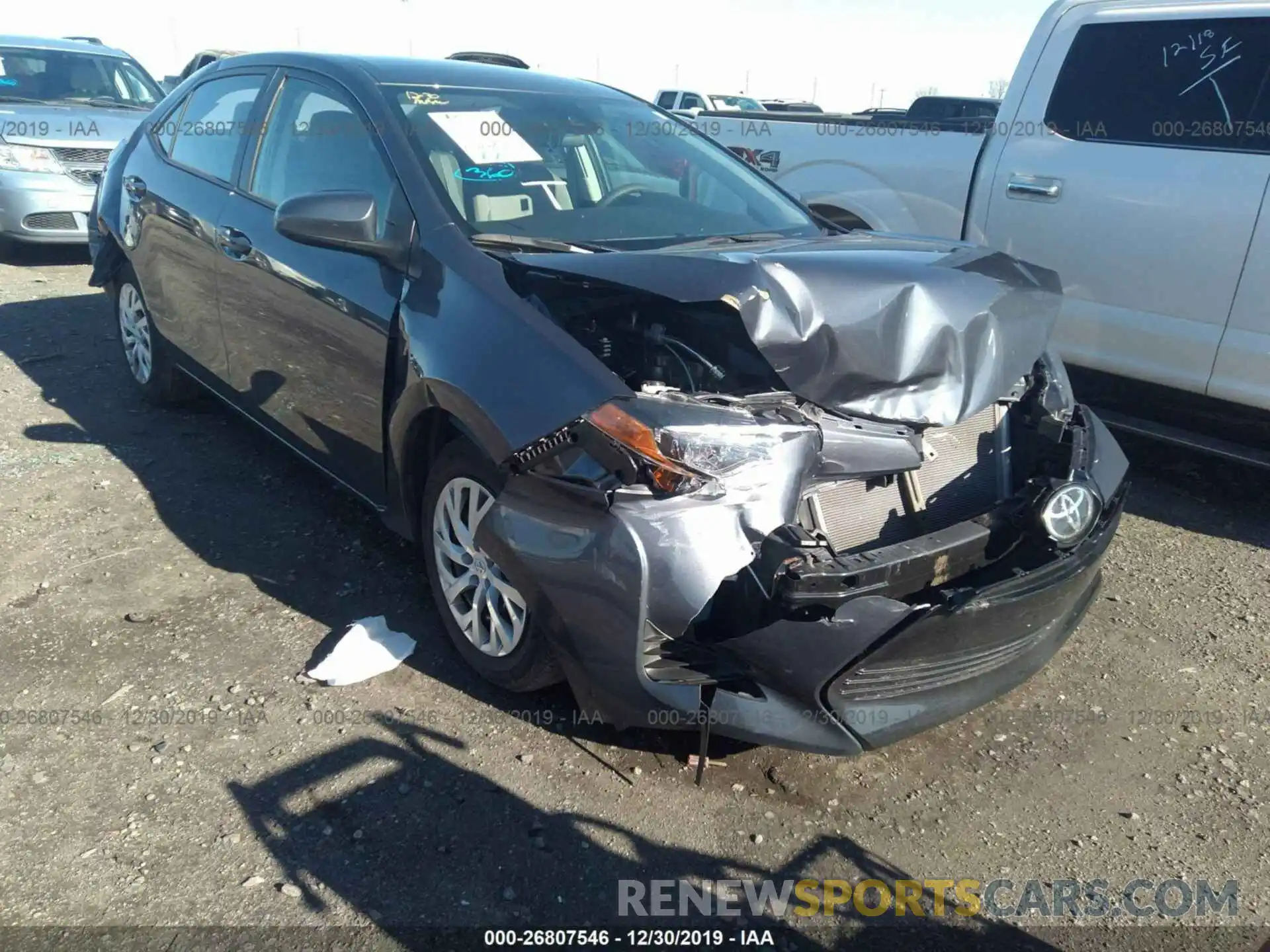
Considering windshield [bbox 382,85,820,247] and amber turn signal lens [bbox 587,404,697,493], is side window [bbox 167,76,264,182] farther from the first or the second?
amber turn signal lens [bbox 587,404,697,493]

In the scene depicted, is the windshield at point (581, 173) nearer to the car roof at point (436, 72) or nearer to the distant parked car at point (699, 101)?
the car roof at point (436, 72)

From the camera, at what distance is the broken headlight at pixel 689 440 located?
8.02ft

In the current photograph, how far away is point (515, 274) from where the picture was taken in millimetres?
2865

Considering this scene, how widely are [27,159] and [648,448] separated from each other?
8353 mm

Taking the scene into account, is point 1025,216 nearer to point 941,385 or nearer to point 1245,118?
point 1245,118

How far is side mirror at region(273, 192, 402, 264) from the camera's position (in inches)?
122

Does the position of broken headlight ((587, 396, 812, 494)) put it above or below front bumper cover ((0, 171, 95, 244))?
above

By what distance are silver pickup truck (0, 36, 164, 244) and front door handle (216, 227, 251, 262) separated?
15.7ft

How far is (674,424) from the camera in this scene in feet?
8.07

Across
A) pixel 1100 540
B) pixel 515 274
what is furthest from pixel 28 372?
pixel 1100 540

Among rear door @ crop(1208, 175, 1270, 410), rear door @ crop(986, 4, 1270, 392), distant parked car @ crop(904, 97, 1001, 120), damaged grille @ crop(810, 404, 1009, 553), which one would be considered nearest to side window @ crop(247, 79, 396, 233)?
damaged grille @ crop(810, 404, 1009, 553)

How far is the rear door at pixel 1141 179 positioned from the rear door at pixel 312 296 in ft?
10.4

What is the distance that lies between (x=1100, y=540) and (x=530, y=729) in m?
1.71

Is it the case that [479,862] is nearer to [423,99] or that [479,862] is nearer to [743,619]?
[743,619]
